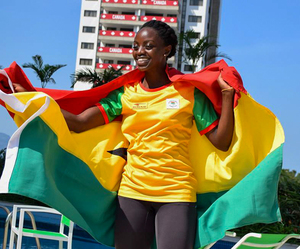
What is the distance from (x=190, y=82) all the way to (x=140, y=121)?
0.39 metres

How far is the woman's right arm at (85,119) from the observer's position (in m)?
2.99

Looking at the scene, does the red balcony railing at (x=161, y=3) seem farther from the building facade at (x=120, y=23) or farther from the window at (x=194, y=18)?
the window at (x=194, y=18)

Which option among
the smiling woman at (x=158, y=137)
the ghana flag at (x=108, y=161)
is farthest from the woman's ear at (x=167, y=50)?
the ghana flag at (x=108, y=161)

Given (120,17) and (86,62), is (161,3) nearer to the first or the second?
(120,17)

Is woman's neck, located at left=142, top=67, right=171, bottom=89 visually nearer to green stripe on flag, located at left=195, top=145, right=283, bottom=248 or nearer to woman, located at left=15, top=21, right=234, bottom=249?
woman, located at left=15, top=21, right=234, bottom=249

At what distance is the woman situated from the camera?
2709mm

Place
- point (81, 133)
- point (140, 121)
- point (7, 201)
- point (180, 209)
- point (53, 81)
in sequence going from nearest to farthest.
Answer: point (180, 209) < point (140, 121) < point (81, 133) < point (7, 201) < point (53, 81)

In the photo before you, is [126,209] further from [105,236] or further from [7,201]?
[7,201]

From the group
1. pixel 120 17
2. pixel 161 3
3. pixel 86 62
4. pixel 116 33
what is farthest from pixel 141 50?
pixel 86 62

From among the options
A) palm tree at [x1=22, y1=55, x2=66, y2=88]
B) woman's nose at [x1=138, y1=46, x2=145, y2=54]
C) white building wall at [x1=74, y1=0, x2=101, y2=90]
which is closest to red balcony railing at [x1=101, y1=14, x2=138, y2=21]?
white building wall at [x1=74, y1=0, x2=101, y2=90]

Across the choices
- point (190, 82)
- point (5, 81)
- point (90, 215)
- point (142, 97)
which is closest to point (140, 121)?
point (142, 97)

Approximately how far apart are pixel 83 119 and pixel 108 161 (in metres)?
0.30

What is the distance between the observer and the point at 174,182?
273cm

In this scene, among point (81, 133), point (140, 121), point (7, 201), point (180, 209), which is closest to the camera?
point (180, 209)
